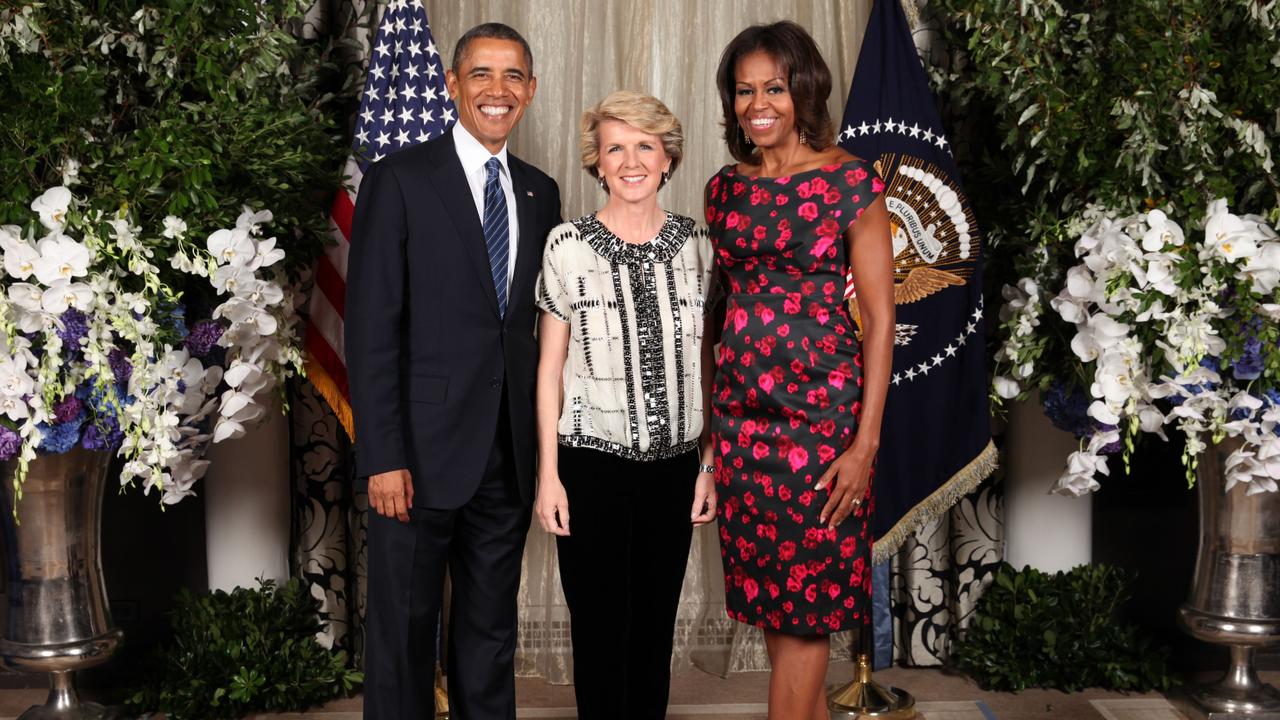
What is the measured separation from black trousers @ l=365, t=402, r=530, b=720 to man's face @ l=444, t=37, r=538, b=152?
0.61m

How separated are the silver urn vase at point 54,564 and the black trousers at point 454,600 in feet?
2.97

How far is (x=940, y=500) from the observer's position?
3.18 m

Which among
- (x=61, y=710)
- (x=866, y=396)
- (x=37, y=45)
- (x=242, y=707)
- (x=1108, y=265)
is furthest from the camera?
(x=242, y=707)

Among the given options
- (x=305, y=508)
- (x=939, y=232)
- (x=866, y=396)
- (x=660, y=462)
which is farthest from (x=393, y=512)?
(x=939, y=232)

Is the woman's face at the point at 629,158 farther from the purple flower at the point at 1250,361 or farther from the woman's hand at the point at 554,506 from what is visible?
the purple flower at the point at 1250,361

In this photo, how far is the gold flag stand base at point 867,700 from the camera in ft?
10.5

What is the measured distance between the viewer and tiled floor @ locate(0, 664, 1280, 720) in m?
3.26

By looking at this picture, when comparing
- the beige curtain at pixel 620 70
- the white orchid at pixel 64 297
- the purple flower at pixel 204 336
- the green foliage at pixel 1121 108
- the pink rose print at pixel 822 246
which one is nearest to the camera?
the pink rose print at pixel 822 246

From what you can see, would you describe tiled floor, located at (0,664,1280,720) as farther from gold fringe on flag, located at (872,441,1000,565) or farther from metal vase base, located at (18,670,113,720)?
gold fringe on flag, located at (872,441,1000,565)

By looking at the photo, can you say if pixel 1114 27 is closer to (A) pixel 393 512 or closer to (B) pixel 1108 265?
(B) pixel 1108 265

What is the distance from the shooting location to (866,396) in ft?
7.39

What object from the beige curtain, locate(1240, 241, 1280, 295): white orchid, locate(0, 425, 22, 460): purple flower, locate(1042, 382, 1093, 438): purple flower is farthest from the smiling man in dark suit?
Answer: locate(1240, 241, 1280, 295): white orchid

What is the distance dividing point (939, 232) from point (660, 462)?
1193mm

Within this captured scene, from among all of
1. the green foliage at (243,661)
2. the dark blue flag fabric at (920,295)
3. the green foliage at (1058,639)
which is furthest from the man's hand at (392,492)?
the green foliage at (1058,639)
